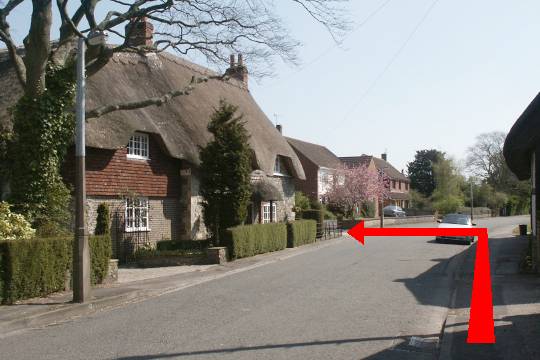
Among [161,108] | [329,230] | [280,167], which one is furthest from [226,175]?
[329,230]

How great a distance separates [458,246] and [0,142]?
2031cm

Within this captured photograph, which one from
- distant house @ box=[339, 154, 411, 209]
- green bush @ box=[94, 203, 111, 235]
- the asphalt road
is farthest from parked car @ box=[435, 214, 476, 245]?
distant house @ box=[339, 154, 411, 209]

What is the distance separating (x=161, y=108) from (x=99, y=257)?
1073 centimetres

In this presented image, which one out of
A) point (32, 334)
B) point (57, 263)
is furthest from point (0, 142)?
point (32, 334)

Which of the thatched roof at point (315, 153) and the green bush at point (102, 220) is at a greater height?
the thatched roof at point (315, 153)

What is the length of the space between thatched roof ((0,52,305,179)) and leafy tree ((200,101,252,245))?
111 cm

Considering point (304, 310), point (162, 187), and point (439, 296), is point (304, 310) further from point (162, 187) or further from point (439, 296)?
point (162, 187)

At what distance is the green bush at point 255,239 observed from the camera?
2036 centimetres

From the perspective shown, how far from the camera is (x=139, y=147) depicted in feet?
71.1

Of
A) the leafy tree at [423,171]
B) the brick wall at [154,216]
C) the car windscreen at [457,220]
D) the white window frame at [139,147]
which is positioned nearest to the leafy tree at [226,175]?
the brick wall at [154,216]

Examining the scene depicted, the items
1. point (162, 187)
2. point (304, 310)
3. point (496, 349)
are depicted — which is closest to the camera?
point (496, 349)

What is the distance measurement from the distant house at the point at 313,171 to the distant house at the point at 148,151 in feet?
93.9

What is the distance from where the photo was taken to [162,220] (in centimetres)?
2267

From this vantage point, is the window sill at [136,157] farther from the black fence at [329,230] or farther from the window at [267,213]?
the black fence at [329,230]
